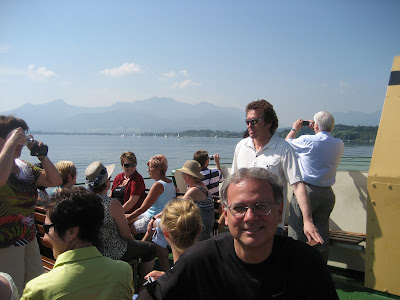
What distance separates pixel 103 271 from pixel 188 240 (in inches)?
33.4

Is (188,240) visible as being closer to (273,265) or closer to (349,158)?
(273,265)

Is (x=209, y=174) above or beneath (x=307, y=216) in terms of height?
beneath

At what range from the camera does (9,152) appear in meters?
2.47

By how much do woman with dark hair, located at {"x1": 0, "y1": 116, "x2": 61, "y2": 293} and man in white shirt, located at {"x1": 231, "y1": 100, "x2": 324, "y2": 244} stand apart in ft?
5.67

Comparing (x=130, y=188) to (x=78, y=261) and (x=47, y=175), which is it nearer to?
(x=47, y=175)

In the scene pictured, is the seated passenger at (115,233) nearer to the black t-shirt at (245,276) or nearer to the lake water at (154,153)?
the black t-shirt at (245,276)

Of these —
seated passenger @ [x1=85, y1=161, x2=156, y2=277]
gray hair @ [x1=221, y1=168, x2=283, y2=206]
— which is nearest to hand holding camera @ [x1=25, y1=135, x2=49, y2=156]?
seated passenger @ [x1=85, y1=161, x2=156, y2=277]

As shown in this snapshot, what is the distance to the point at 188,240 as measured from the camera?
2.61m

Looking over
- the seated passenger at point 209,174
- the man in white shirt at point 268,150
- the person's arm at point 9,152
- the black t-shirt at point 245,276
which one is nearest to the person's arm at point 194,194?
the man in white shirt at point 268,150

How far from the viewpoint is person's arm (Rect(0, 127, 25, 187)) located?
2.42m

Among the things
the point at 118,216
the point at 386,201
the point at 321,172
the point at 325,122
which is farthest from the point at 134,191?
the point at 386,201

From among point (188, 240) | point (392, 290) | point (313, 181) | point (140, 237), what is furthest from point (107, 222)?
point (392, 290)

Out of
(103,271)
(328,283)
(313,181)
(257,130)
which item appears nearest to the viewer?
(328,283)

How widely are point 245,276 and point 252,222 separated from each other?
0.77 feet
